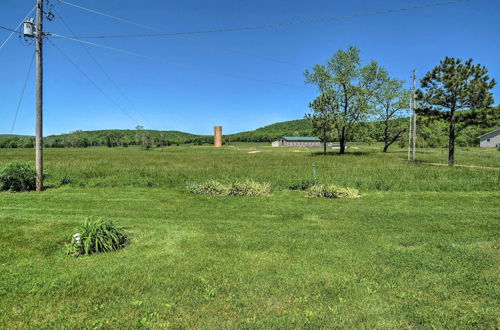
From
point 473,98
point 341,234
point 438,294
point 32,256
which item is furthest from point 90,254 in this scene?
point 473,98

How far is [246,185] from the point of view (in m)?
12.7

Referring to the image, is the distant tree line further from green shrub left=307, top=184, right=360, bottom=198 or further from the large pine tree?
green shrub left=307, top=184, right=360, bottom=198

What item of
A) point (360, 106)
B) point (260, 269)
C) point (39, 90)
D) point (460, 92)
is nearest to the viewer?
point (260, 269)

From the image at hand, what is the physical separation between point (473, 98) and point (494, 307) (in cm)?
2758

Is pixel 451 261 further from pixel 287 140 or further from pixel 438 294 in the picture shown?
pixel 287 140

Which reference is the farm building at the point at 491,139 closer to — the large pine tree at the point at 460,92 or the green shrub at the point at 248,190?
the large pine tree at the point at 460,92

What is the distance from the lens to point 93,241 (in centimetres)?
579

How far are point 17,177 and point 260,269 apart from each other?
1404cm

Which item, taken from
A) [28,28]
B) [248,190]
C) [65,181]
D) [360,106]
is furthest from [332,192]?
[360,106]

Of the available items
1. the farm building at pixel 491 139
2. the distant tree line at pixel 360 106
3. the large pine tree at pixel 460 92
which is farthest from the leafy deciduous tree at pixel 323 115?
the farm building at pixel 491 139

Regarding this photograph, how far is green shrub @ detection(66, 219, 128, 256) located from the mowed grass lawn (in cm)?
28

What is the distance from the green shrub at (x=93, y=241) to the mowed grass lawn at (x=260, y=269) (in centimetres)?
28

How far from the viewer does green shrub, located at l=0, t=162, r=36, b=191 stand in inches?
514

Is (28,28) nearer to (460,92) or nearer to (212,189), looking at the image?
(212,189)
